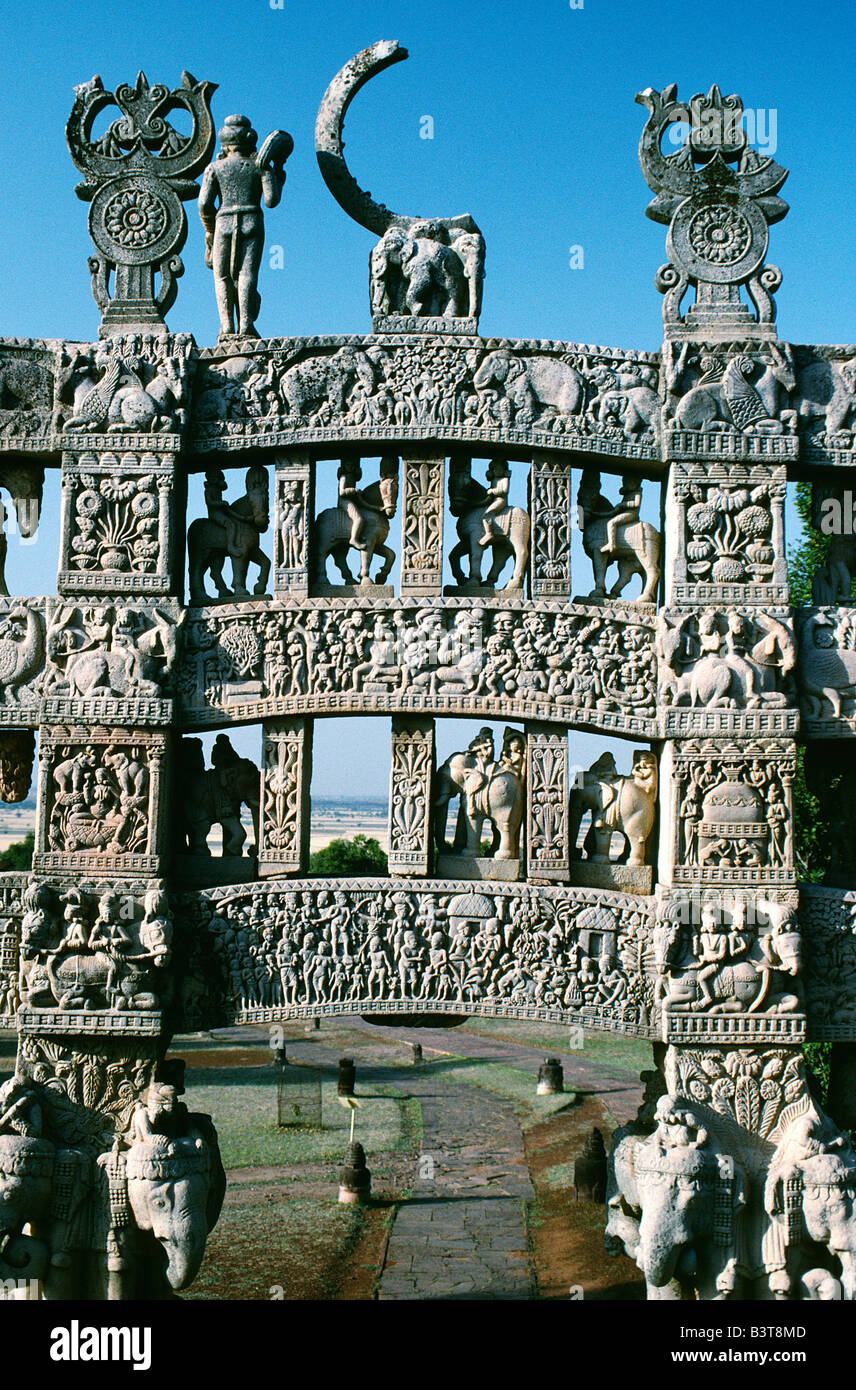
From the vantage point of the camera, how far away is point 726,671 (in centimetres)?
788

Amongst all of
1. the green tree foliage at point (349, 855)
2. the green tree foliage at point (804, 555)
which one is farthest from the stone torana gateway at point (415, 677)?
the green tree foliage at point (349, 855)

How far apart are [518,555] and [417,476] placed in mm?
871

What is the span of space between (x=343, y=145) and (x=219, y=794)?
180 inches

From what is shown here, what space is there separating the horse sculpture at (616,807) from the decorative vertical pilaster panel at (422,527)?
166 cm

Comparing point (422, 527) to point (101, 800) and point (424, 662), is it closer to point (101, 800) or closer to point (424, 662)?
point (424, 662)

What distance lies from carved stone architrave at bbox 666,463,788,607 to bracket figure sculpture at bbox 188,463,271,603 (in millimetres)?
2787

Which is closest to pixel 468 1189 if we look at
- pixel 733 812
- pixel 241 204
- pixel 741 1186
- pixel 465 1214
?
pixel 465 1214

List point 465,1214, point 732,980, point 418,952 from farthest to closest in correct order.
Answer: point 465,1214
point 418,952
point 732,980

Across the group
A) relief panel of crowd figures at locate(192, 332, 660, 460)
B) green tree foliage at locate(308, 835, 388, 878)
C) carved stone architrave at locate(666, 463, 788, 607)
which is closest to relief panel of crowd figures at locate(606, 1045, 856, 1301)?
carved stone architrave at locate(666, 463, 788, 607)

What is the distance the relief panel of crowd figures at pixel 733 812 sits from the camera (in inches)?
309

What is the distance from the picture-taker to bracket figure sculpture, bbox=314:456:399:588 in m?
8.35

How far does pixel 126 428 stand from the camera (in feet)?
26.7

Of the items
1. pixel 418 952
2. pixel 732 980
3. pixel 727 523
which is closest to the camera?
pixel 732 980
